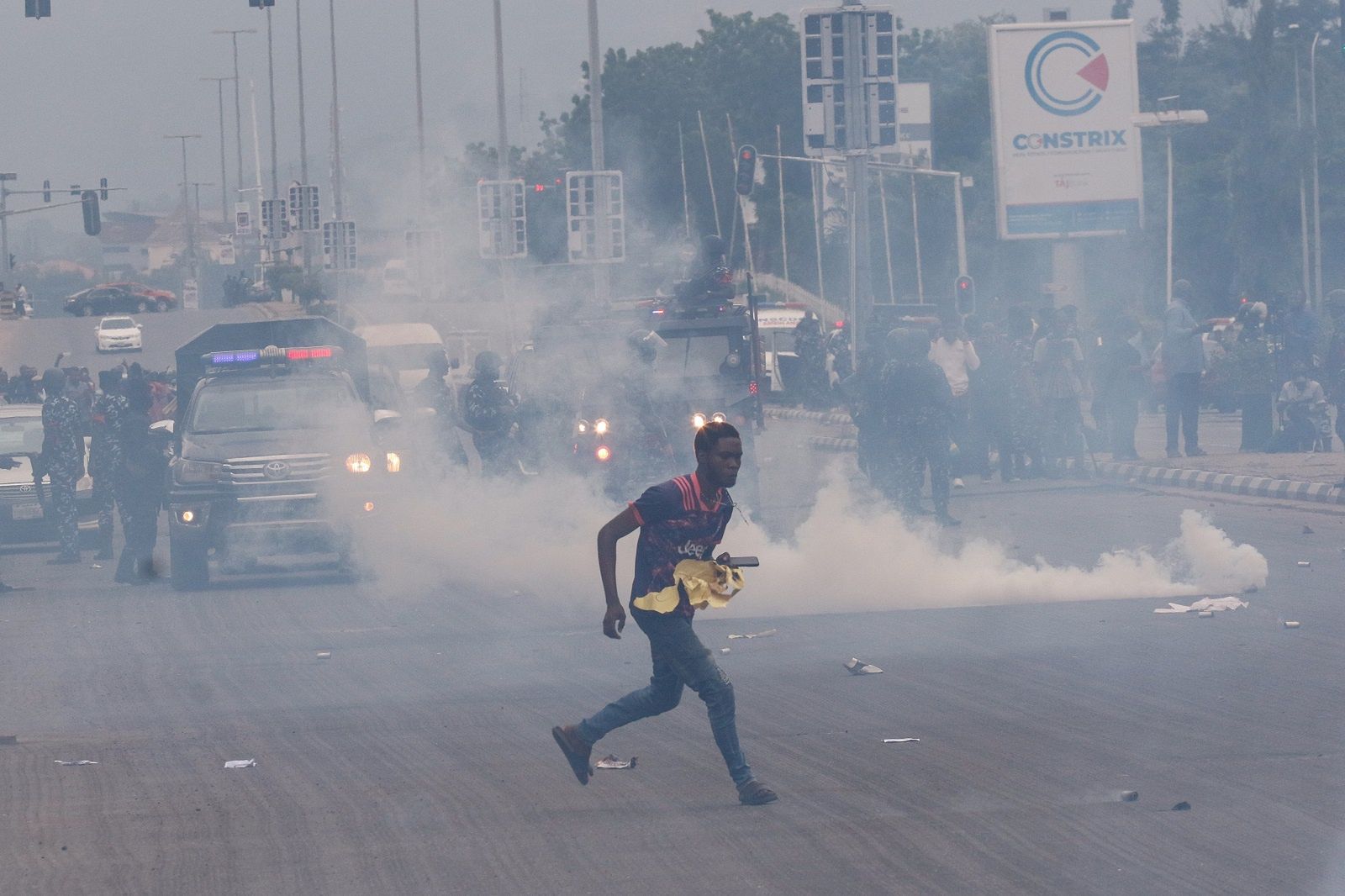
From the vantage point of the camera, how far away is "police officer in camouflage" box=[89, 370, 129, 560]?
16.3 m

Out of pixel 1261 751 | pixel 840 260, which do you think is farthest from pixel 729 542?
pixel 840 260

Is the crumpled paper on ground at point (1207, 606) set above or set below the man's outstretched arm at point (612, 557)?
below

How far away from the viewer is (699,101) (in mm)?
77000

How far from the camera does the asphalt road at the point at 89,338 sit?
221 ft

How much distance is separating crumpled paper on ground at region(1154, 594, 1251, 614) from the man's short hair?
553 centimetres

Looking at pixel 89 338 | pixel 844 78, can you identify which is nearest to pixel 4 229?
pixel 89 338

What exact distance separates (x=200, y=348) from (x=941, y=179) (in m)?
50.8

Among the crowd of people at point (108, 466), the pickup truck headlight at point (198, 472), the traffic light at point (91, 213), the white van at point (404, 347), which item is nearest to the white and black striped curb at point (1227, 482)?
the pickup truck headlight at point (198, 472)

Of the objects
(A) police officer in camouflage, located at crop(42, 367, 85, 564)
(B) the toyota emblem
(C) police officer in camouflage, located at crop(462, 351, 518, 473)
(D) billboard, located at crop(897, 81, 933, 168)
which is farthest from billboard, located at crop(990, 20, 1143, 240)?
(D) billboard, located at crop(897, 81, 933, 168)

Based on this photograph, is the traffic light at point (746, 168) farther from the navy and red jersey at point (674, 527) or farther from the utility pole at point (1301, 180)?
the navy and red jersey at point (674, 527)

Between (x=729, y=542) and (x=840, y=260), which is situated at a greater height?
(x=840, y=260)

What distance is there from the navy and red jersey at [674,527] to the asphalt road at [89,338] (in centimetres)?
5917

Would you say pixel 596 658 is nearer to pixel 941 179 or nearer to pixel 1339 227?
pixel 1339 227

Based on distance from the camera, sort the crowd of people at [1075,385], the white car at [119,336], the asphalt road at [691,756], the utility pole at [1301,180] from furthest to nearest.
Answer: the white car at [119,336] → the utility pole at [1301,180] → the crowd of people at [1075,385] → the asphalt road at [691,756]
